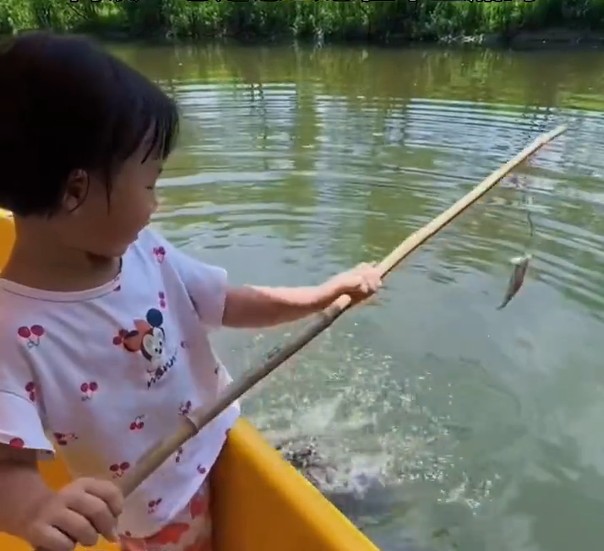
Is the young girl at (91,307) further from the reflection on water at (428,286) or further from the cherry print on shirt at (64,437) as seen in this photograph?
the reflection on water at (428,286)

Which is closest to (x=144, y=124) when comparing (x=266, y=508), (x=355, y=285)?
(x=355, y=285)

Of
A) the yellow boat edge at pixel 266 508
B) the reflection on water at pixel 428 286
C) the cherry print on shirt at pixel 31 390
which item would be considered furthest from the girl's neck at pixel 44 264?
the reflection on water at pixel 428 286

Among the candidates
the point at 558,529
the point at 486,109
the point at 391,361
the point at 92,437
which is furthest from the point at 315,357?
the point at 486,109

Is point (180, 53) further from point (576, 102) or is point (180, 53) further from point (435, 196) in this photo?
point (435, 196)

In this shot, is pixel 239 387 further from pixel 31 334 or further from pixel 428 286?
pixel 428 286

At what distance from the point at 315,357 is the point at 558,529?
0.97 m

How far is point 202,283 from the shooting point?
1127 millimetres

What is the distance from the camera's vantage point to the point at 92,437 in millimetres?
1015

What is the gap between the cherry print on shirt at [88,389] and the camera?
3.21ft

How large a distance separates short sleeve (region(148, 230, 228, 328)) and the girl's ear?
0.66 feet

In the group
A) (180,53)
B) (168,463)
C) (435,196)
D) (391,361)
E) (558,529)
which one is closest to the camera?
(168,463)

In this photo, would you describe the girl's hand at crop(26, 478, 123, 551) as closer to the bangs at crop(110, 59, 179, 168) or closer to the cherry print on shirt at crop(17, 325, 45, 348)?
the cherry print on shirt at crop(17, 325, 45, 348)

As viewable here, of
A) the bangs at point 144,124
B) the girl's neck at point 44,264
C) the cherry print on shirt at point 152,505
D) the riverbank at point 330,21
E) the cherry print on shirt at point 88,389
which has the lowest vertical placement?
the riverbank at point 330,21

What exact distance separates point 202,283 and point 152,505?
285 millimetres
